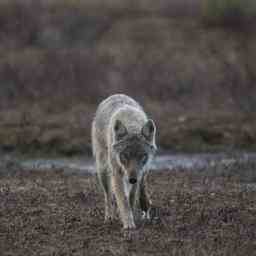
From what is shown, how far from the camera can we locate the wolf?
37.2ft

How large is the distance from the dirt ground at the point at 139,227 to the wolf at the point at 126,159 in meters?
0.33

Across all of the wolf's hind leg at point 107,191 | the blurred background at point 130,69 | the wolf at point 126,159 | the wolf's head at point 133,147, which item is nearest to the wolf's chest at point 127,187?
the wolf at point 126,159

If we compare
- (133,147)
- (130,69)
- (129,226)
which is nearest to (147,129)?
(133,147)

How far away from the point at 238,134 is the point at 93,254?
40.4 ft

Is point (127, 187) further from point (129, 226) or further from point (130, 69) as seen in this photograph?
point (130, 69)

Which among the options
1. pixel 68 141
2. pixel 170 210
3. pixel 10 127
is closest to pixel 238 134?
pixel 68 141

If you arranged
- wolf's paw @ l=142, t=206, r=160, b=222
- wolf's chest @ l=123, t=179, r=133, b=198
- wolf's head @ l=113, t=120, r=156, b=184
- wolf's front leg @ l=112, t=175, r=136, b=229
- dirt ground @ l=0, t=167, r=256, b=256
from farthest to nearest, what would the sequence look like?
1. wolf's paw @ l=142, t=206, r=160, b=222
2. wolf's chest @ l=123, t=179, r=133, b=198
3. wolf's front leg @ l=112, t=175, r=136, b=229
4. wolf's head @ l=113, t=120, r=156, b=184
5. dirt ground @ l=0, t=167, r=256, b=256

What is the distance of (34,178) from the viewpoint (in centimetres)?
1634

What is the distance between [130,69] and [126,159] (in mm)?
15817

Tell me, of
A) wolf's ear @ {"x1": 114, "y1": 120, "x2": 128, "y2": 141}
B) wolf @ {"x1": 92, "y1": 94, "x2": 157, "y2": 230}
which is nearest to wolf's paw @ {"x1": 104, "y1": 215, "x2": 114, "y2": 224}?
wolf @ {"x1": 92, "y1": 94, "x2": 157, "y2": 230}

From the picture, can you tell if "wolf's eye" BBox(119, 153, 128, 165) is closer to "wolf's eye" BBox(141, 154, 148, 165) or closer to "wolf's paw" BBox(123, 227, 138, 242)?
"wolf's eye" BBox(141, 154, 148, 165)

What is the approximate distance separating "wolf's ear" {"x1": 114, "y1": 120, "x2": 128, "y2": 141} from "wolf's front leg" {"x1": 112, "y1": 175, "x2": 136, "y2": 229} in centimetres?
54

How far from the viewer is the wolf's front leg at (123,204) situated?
11406mm

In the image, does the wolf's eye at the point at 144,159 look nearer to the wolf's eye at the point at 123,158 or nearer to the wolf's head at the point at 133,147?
the wolf's head at the point at 133,147
